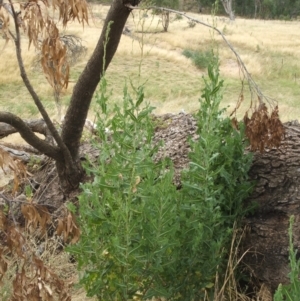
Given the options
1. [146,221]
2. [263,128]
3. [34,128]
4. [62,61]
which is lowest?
[34,128]

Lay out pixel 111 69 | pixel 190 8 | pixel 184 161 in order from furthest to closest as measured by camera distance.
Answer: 1. pixel 190 8
2. pixel 111 69
3. pixel 184 161

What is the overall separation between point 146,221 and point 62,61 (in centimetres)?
91

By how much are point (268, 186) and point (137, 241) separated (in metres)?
1.22

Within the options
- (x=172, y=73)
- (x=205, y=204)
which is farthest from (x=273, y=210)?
(x=172, y=73)

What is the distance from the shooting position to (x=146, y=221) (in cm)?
275

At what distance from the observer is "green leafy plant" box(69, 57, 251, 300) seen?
2668 millimetres

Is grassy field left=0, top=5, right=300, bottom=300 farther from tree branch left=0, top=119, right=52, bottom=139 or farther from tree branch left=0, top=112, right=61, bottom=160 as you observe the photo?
tree branch left=0, top=112, right=61, bottom=160

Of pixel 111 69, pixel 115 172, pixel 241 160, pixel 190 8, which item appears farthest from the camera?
pixel 190 8

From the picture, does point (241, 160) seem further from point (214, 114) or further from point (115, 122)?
point (115, 122)

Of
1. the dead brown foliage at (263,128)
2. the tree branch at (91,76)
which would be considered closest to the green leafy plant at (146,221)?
the dead brown foliage at (263,128)

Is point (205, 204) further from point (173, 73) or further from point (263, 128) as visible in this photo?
point (173, 73)

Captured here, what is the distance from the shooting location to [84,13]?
2.72 meters

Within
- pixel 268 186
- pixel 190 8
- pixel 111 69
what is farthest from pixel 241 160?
pixel 190 8

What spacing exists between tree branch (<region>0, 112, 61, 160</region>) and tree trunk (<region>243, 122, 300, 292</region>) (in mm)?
1716
